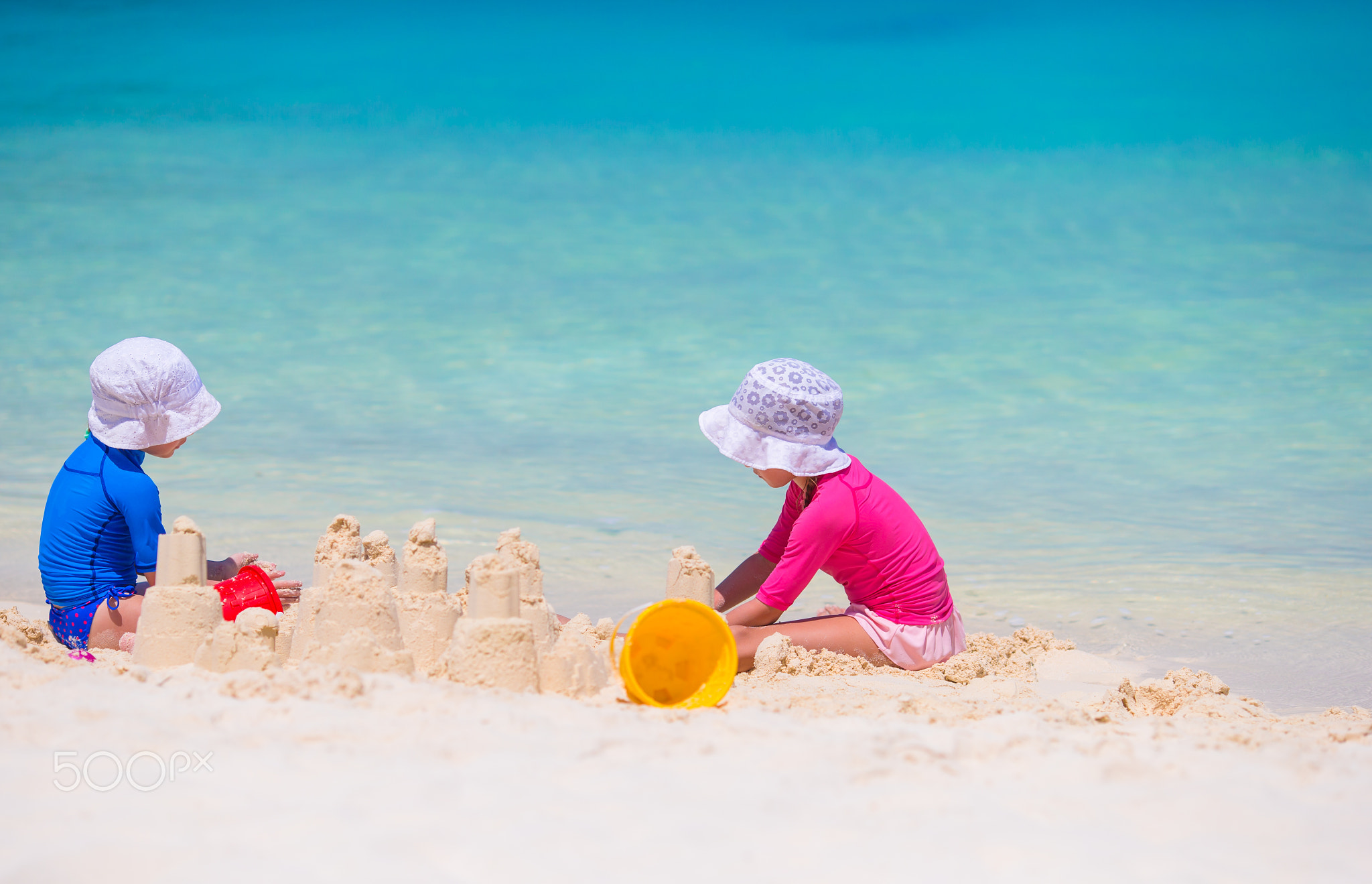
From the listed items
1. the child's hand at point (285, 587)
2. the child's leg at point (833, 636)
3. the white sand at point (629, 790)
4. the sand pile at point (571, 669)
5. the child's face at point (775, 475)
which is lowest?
the white sand at point (629, 790)

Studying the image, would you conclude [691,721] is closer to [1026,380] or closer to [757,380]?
[757,380]

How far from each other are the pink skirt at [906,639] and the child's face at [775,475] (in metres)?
0.45

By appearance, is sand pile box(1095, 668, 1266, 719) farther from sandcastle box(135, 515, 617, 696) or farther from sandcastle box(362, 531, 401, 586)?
sandcastle box(362, 531, 401, 586)

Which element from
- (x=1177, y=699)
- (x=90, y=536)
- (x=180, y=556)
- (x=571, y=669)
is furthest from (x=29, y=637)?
(x=1177, y=699)

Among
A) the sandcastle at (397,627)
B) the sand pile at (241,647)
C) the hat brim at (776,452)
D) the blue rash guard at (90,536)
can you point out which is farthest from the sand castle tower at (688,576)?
the blue rash guard at (90,536)

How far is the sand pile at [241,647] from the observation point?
264 centimetres

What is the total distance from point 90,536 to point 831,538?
213cm

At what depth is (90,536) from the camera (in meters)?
3.37

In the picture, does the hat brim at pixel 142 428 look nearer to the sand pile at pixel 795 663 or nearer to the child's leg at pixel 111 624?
the child's leg at pixel 111 624

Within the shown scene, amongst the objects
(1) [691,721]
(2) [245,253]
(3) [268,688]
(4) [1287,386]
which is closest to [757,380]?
(1) [691,721]

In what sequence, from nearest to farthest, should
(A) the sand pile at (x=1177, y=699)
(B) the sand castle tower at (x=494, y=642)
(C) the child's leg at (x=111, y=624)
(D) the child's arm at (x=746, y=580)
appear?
(B) the sand castle tower at (x=494, y=642)
(A) the sand pile at (x=1177, y=699)
(C) the child's leg at (x=111, y=624)
(D) the child's arm at (x=746, y=580)

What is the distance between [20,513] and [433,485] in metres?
2.03

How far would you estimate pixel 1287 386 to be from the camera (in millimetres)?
9891

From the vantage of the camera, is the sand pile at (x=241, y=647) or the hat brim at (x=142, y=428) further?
the hat brim at (x=142, y=428)
